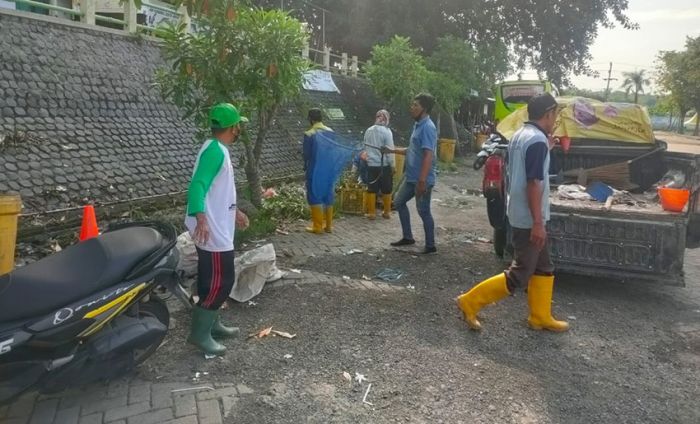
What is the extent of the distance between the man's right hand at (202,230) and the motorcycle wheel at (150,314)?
1.68 ft

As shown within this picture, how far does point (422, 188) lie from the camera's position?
5.77m

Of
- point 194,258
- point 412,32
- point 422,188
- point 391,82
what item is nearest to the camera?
point 194,258

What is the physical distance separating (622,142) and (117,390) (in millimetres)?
5864

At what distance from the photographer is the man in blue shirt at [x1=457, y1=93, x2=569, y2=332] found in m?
3.69

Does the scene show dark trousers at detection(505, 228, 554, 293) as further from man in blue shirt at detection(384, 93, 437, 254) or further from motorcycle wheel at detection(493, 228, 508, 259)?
man in blue shirt at detection(384, 93, 437, 254)

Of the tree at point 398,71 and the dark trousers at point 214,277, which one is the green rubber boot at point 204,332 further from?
the tree at point 398,71

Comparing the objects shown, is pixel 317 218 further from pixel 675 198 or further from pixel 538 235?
pixel 675 198

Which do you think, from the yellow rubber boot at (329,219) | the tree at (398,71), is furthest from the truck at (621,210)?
the tree at (398,71)

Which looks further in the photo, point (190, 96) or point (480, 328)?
point (190, 96)

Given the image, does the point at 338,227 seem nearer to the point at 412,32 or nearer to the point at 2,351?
the point at 2,351

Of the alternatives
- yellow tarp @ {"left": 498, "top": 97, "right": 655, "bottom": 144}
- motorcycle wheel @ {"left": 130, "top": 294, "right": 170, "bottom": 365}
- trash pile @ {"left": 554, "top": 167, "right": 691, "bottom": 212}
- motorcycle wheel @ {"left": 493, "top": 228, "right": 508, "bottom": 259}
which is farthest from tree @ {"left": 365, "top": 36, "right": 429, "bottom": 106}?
motorcycle wheel @ {"left": 130, "top": 294, "right": 170, "bottom": 365}

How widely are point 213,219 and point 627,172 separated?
4695 millimetres

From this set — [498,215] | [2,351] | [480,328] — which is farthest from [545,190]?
[2,351]

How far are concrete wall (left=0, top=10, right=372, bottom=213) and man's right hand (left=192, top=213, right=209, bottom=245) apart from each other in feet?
14.0
